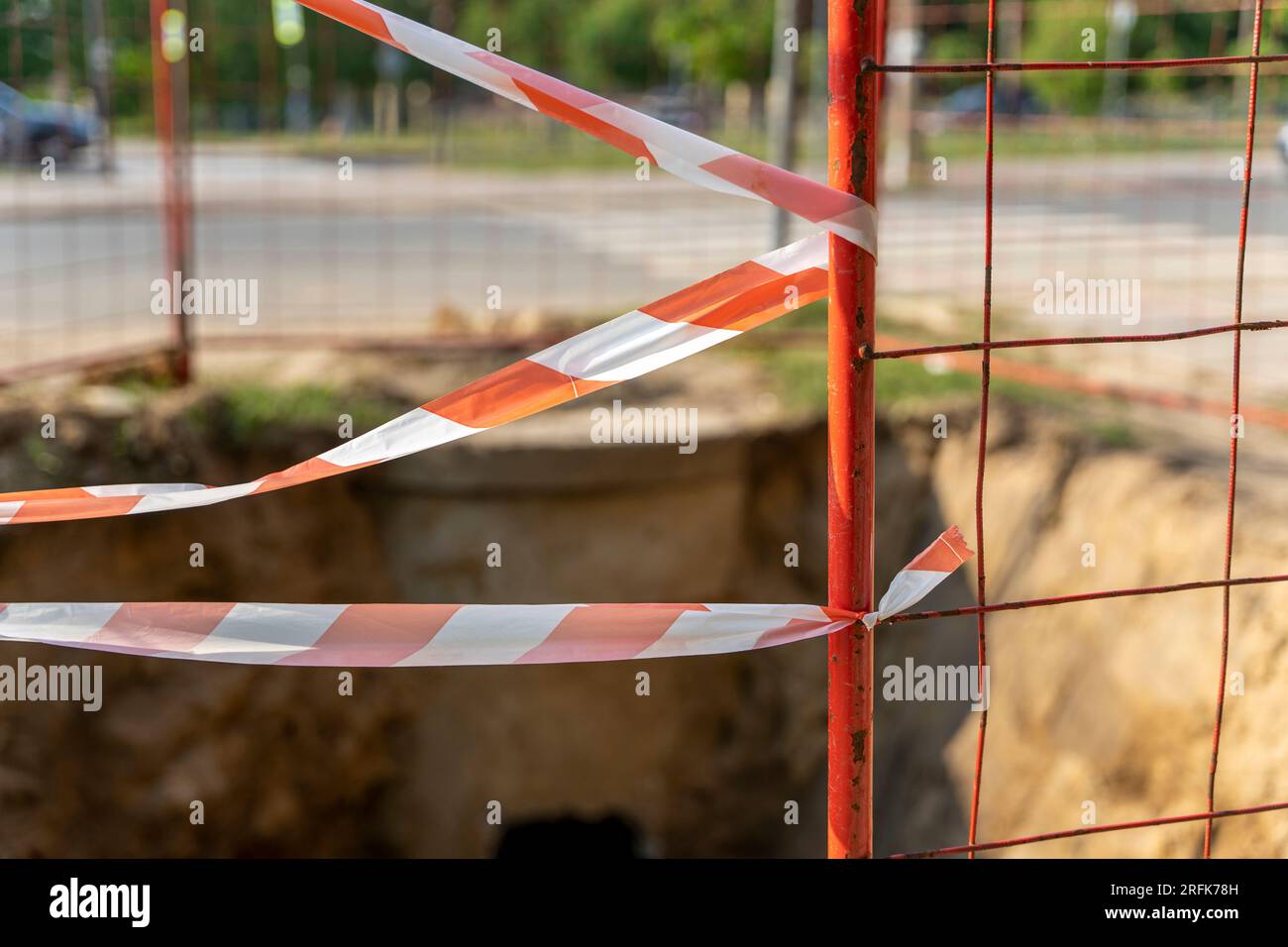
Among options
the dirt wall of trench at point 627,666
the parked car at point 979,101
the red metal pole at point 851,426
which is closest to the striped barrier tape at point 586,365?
the red metal pole at point 851,426

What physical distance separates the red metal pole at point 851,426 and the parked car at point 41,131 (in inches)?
239

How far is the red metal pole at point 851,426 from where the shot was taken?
2283 mm

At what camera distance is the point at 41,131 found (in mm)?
8039

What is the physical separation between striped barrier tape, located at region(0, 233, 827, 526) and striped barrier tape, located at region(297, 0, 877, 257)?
14cm

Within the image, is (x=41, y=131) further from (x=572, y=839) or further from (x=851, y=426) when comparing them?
(x=851, y=426)

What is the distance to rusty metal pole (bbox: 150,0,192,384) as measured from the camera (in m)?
6.90

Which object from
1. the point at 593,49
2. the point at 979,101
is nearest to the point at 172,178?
the point at 593,49

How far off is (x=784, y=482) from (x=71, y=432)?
3.88 meters

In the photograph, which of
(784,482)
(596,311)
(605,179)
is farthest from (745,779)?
(605,179)

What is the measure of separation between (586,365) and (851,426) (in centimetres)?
51

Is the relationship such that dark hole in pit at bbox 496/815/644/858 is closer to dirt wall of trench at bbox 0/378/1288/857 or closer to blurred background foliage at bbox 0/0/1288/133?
dirt wall of trench at bbox 0/378/1288/857

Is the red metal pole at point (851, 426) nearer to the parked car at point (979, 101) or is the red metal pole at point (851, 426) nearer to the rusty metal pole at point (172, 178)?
the rusty metal pole at point (172, 178)

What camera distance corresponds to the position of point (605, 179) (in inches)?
611
